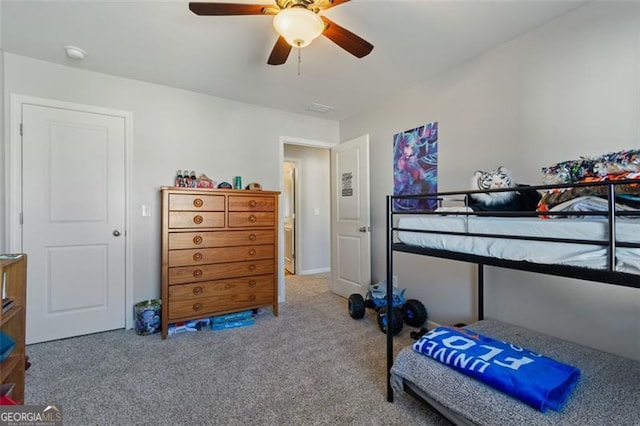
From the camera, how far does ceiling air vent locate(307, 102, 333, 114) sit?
3.38 meters

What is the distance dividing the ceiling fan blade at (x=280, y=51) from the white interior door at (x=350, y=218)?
1.61 m

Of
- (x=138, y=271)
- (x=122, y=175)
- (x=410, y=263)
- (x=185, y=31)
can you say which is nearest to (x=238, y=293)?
(x=138, y=271)

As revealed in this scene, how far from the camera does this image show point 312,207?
17.0ft

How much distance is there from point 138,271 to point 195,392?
153 centimetres

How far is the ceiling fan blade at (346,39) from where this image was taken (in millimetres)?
1579

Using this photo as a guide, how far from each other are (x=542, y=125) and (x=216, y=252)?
9.24 ft

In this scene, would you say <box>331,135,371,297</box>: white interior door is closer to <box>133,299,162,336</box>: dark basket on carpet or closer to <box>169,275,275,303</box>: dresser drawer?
<box>169,275,275,303</box>: dresser drawer

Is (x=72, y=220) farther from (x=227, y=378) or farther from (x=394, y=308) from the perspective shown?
(x=394, y=308)

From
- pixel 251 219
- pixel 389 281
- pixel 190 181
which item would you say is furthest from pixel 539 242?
pixel 190 181

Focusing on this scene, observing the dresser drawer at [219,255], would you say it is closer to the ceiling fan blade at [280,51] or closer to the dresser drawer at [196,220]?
the dresser drawer at [196,220]

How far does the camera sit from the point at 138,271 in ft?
→ 9.04

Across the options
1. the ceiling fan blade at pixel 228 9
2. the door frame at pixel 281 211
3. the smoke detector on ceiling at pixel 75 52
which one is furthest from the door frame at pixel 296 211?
the ceiling fan blade at pixel 228 9

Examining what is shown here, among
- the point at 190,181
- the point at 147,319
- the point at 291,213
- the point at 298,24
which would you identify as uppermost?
the point at 298,24

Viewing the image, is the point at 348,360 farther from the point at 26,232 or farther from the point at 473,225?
the point at 26,232
